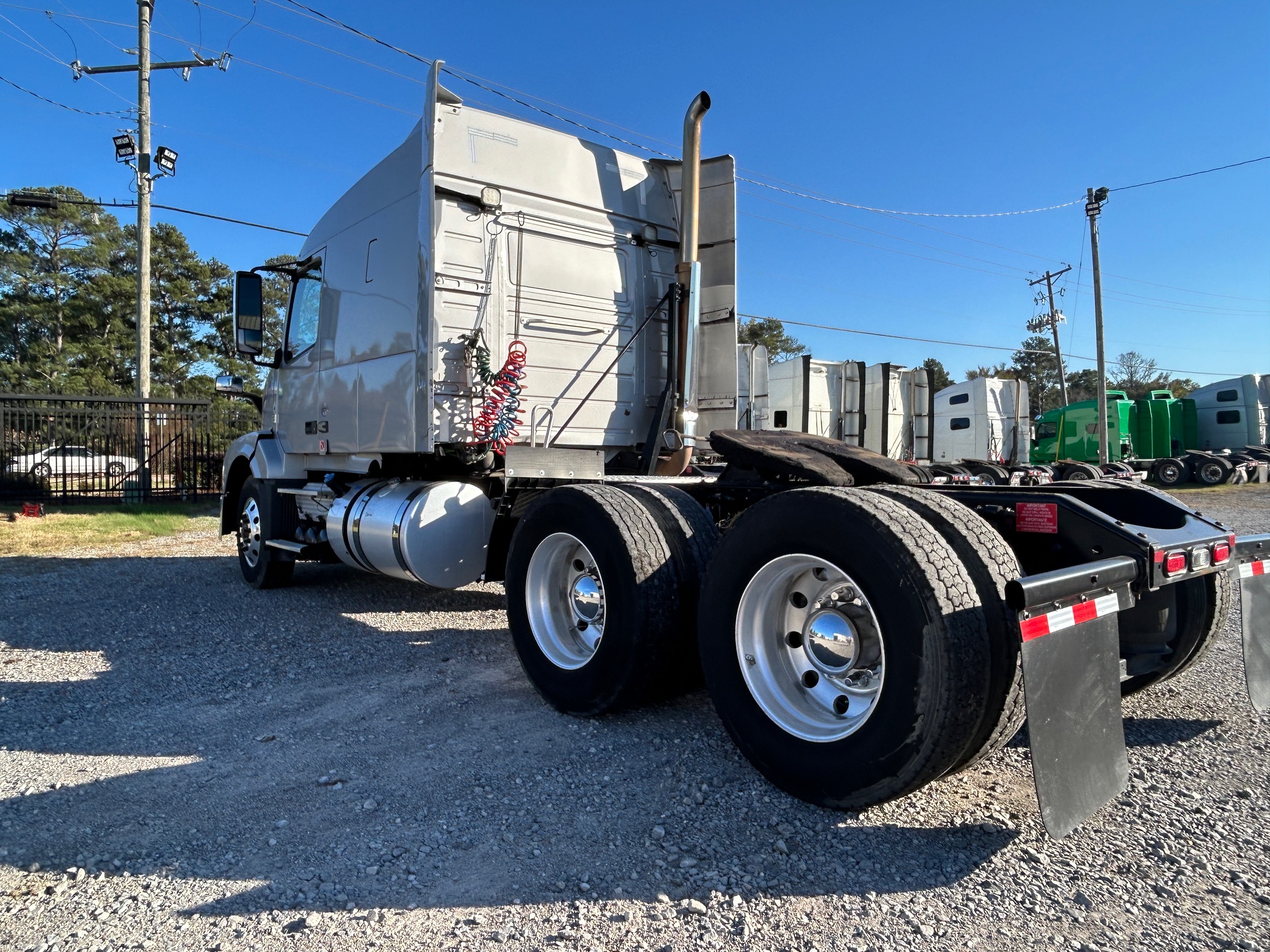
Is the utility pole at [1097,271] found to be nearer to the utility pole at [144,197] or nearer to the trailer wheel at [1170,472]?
the trailer wheel at [1170,472]

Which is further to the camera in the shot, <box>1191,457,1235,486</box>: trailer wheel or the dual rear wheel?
<box>1191,457,1235,486</box>: trailer wheel

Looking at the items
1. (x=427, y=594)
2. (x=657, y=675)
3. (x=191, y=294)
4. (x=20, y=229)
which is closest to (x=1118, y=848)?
(x=657, y=675)

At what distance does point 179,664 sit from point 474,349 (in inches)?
106

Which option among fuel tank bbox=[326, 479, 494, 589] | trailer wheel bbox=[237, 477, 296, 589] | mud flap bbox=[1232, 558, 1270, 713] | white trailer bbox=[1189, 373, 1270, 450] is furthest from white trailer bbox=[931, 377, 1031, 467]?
mud flap bbox=[1232, 558, 1270, 713]

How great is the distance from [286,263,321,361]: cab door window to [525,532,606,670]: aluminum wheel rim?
159 inches

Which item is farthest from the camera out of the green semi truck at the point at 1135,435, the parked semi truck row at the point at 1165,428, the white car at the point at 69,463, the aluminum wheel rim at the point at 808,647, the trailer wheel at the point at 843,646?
the parked semi truck row at the point at 1165,428

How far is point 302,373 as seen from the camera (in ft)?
23.6

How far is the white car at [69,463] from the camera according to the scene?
614 inches

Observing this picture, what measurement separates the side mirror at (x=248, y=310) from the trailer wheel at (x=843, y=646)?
557cm

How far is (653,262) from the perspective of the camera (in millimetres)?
6125

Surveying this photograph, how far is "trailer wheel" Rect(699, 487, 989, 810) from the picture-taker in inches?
91.7

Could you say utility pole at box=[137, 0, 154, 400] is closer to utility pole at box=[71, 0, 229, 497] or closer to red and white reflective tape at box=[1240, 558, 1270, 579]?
utility pole at box=[71, 0, 229, 497]

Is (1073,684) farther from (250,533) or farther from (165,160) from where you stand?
(165,160)

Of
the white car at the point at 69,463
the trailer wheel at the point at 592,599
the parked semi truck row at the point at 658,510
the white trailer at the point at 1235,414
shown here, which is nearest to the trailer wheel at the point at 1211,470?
the white trailer at the point at 1235,414
